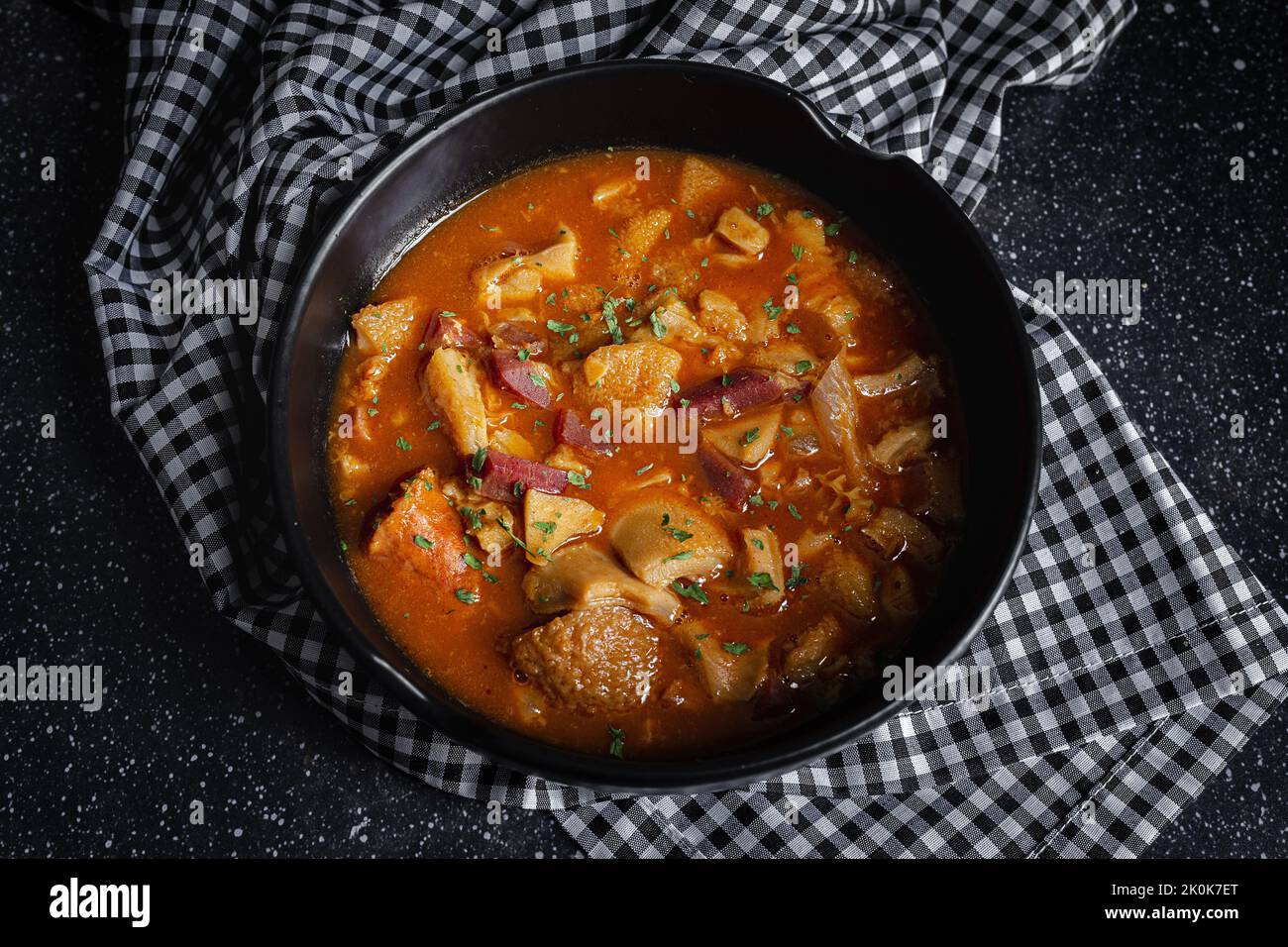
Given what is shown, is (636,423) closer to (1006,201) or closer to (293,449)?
(293,449)

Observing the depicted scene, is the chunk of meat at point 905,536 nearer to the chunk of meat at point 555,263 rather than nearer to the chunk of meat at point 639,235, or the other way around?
the chunk of meat at point 639,235

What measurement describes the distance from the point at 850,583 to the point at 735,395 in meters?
0.63

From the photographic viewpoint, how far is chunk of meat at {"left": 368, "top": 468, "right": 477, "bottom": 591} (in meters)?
3.43

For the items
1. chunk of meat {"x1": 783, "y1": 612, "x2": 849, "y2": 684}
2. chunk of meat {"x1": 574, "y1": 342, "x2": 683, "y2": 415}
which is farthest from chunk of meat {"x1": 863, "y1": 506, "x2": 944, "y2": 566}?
chunk of meat {"x1": 574, "y1": 342, "x2": 683, "y2": 415}

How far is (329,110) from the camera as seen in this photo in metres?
3.94

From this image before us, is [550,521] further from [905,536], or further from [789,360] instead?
[905,536]

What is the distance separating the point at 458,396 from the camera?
3.51m

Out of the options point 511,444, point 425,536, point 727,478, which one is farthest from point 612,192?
point 425,536

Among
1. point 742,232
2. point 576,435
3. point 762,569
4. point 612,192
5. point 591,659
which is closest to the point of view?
point 591,659

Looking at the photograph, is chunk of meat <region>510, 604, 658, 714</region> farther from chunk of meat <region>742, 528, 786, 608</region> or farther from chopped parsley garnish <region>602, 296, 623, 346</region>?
chopped parsley garnish <region>602, 296, 623, 346</region>

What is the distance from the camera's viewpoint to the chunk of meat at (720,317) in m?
3.67

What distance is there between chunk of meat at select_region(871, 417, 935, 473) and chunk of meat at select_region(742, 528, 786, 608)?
1.42ft

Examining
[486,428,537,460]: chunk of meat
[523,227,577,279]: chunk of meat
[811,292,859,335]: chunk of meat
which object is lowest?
[486,428,537,460]: chunk of meat

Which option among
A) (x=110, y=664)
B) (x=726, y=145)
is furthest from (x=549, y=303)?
(x=110, y=664)
